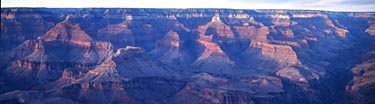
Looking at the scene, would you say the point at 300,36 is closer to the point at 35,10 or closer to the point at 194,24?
the point at 194,24

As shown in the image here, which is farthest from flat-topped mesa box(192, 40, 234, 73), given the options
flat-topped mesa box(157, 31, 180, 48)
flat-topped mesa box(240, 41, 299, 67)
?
flat-topped mesa box(157, 31, 180, 48)

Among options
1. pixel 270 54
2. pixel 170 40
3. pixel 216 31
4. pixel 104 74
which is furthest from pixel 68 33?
pixel 270 54

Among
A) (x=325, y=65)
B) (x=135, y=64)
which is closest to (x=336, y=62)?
(x=325, y=65)

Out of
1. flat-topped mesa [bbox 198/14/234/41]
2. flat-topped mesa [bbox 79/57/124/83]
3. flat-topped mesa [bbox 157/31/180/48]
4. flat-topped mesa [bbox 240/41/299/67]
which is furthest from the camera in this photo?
flat-topped mesa [bbox 198/14/234/41]

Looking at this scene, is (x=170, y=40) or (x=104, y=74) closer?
(x=104, y=74)

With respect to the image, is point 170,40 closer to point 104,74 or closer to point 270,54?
point 270,54

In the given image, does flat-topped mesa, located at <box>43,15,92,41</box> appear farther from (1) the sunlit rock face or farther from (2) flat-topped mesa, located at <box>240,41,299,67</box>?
(2) flat-topped mesa, located at <box>240,41,299,67</box>

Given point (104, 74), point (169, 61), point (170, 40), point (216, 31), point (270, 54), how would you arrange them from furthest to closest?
point (216, 31) → point (170, 40) → point (169, 61) → point (270, 54) → point (104, 74)

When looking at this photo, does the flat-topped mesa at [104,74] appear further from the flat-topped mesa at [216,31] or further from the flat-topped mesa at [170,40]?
the flat-topped mesa at [216,31]

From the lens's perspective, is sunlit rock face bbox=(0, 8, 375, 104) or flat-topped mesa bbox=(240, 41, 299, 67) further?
flat-topped mesa bbox=(240, 41, 299, 67)

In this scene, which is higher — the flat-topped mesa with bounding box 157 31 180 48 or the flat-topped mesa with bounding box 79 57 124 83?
the flat-topped mesa with bounding box 157 31 180 48
